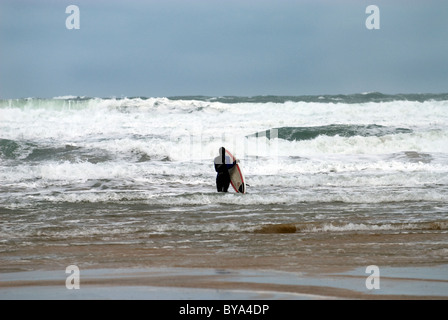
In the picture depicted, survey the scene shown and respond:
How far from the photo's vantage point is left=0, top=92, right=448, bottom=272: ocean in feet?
26.2

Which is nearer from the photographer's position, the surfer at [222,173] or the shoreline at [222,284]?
the shoreline at [222,284]

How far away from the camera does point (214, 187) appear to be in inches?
628

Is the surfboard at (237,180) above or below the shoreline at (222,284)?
above

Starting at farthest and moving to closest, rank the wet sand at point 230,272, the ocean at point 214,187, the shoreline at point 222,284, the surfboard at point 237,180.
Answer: the surfboard at point 237,180 → the ocean at point 214,187 → the wet sand at point 230,272 → the shoreline at point 222,284

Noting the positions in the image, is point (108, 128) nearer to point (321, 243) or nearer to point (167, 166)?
point (167, 166)

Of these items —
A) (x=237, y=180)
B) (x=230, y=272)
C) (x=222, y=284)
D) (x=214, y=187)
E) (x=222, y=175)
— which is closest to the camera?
(x=222, y=284)

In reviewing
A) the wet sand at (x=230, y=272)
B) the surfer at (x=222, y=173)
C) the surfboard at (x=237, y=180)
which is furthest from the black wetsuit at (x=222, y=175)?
the wet sand at (x=230, y=272)

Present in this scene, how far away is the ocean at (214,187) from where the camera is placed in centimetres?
799

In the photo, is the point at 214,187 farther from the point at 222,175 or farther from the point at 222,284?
the point at 222,284

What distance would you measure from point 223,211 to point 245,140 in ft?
50.0

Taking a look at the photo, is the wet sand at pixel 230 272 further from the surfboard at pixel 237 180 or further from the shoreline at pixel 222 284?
the surfboard at pixel 237 180

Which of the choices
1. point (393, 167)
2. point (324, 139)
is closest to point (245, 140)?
point (324, 139)

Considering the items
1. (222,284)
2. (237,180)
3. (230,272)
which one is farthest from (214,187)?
(222,284)
